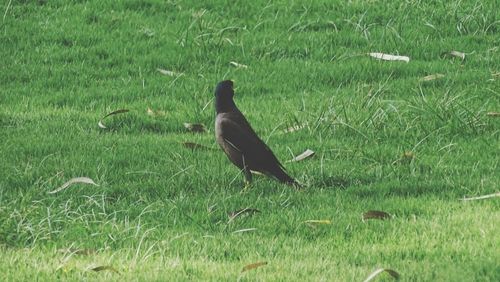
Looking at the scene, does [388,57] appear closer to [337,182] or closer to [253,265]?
[337,182]

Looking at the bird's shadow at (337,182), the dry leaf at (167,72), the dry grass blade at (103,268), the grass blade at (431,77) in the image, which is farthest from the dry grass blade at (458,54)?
the dry grass blade at (103,268)

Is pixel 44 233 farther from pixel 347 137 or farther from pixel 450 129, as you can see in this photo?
pixel 450 129

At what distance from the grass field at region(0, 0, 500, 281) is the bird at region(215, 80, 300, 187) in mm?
120

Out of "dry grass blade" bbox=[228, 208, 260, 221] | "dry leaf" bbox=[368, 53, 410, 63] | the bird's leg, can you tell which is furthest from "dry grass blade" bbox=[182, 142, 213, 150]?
"dry leaf" bbox=[368, 53, 410, 63]

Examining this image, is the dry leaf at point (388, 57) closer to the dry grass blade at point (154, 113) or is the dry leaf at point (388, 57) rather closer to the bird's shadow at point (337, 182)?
the dry grass blade at point (154, 113)

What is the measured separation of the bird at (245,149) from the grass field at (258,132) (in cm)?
12

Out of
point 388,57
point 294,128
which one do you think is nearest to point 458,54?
point 388,57

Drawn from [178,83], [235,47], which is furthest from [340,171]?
[235,47]

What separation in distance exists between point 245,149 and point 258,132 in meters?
1.28

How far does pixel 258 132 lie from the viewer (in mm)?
7320

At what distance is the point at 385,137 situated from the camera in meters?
7.03

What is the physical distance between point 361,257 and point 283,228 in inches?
24.7

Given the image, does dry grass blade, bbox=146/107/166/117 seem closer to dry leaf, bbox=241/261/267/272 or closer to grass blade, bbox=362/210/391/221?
grass blade, bbox=362/210/391/221

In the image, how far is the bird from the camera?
5992 mm
